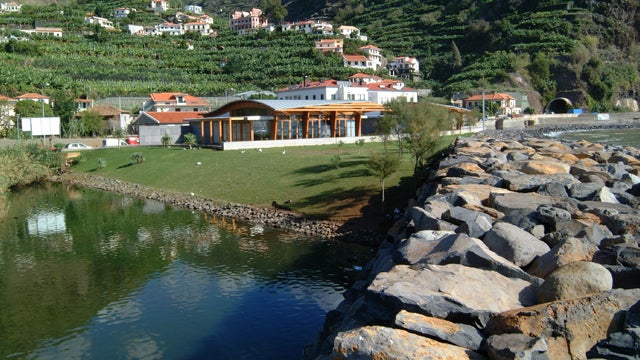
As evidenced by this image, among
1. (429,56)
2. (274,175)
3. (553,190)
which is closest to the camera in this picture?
(553,190)

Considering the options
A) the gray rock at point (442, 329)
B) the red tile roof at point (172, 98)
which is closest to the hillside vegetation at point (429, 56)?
the red tile roof at point (172, 98)

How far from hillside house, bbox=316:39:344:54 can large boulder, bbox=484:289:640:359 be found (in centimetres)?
11196

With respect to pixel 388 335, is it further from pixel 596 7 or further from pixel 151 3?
pixel 151 3

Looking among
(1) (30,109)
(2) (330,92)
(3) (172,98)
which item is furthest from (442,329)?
(3) (172,98)

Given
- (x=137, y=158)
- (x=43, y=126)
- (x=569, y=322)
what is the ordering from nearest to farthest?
(x=569, y=322) → (x=137, y=158) → (x=43, y=126)

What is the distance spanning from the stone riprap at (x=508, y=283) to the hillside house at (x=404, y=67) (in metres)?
102

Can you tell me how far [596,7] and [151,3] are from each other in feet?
422

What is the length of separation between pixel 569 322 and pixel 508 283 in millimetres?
1445

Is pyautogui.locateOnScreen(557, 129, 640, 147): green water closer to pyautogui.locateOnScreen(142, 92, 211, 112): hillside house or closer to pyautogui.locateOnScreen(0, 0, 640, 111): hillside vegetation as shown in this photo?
pyautogui.locateOnScreen(0, 0, 640, 111): hillside vegetation

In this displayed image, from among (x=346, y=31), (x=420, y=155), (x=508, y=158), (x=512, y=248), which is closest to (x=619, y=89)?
(x=346, y=31)

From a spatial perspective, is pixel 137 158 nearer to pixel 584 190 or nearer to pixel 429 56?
pixel 584 190

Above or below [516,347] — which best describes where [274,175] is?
above

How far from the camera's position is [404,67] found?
112250 mm

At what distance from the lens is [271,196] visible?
3133 centimetres
